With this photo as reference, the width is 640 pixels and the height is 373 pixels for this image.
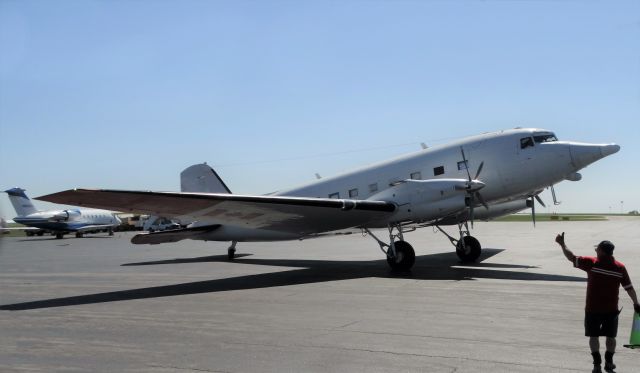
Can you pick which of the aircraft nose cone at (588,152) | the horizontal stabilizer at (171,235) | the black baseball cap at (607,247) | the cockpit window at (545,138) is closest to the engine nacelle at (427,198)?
the cockpit window at (545,138)

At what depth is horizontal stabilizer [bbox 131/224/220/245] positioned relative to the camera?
20.3 metres

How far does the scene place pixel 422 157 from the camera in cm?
2094

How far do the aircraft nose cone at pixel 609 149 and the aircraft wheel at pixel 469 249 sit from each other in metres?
5.91

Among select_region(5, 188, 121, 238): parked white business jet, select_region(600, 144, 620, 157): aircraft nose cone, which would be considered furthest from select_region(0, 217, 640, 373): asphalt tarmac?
select_region(5, 188, 121, 238): parked white business jet

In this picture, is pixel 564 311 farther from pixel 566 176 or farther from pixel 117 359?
pixel 566 176

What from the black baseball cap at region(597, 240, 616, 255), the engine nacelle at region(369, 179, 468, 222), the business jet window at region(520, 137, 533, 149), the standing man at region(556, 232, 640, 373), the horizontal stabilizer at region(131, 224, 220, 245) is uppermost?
the business jet window at region(520, 137, 533, 149)

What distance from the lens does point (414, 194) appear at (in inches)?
747

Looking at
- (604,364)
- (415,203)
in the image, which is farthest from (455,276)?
(604,364)

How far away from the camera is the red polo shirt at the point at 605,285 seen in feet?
21.9

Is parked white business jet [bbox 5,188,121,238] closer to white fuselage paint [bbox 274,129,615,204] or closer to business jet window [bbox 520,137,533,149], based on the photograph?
white fuselage paint [bbox 274,129,615,204]

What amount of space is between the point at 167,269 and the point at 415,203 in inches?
437

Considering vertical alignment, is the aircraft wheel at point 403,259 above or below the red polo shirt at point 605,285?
below

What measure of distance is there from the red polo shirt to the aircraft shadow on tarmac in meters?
9.54

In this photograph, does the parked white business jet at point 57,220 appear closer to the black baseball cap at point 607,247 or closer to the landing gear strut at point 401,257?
the landing gear strut at point 401,257
